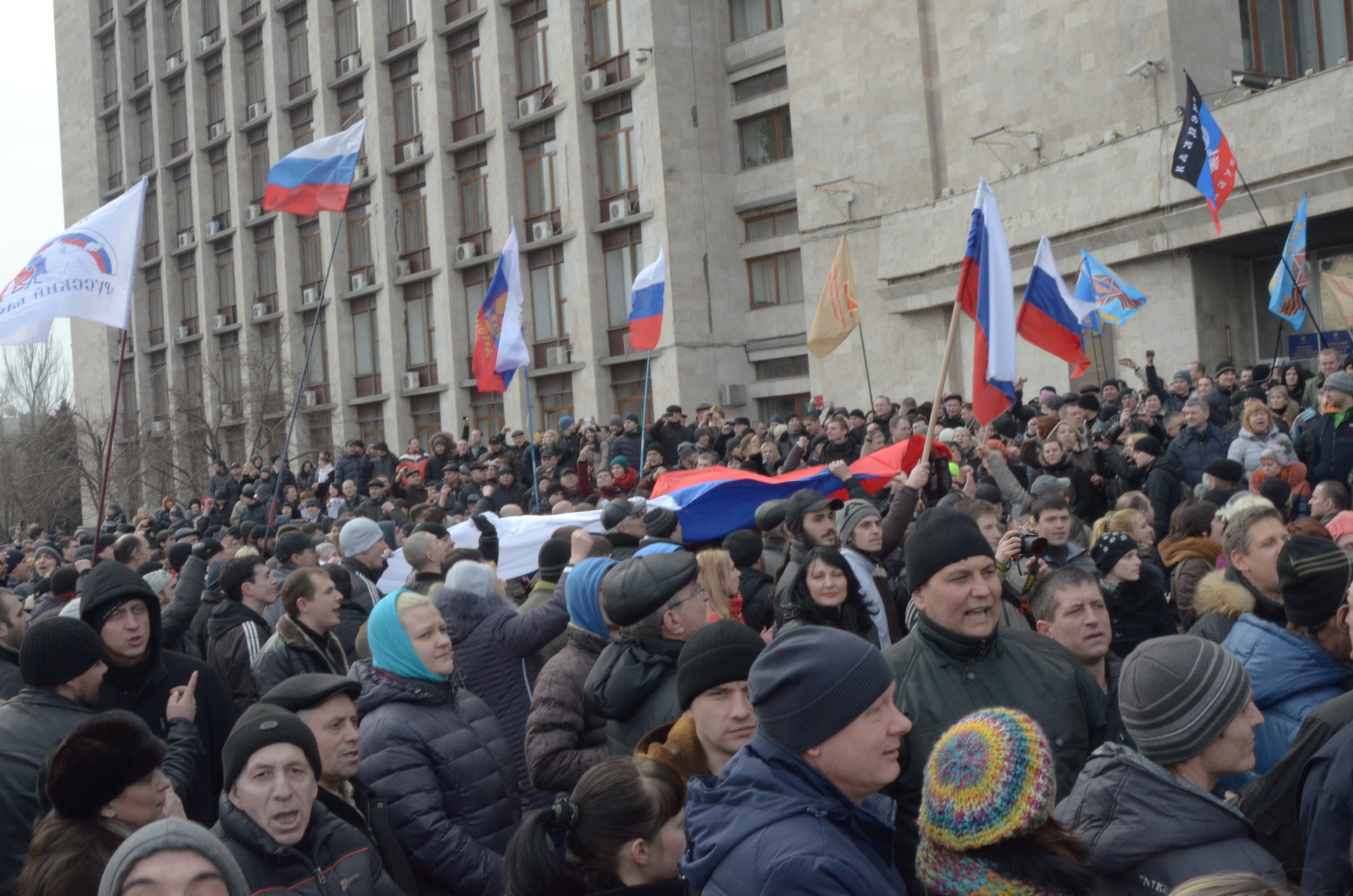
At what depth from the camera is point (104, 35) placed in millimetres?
48406

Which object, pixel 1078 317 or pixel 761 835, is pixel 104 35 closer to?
pixel 1078 317

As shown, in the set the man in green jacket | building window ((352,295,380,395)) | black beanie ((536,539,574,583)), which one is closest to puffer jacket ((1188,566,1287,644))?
the man in green jacket

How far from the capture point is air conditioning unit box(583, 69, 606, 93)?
2958 centimetres

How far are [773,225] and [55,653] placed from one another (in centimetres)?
2624

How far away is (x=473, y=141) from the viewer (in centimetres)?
3288

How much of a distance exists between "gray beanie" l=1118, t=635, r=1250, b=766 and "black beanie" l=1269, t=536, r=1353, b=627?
0.93 m

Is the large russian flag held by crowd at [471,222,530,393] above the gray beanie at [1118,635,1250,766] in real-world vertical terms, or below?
above

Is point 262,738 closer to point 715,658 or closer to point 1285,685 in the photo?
point 715,658

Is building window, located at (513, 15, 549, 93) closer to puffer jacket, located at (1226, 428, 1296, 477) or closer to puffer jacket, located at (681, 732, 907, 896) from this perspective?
puffer jacket, located at (1226, 428, 1296, 477)

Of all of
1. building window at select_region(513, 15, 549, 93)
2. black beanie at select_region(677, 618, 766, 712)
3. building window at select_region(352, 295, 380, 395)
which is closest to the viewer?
black beanie at select_region(677, 618, 766, 712)

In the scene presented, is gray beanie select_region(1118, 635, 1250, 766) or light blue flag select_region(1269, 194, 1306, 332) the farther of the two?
light blue flag select_region(1269, 194, 1306, 332)

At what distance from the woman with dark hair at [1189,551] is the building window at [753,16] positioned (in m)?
24.6

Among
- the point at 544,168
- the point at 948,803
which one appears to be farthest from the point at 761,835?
the point at 544,168

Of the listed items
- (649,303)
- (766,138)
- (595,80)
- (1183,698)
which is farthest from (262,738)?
(595,80)
